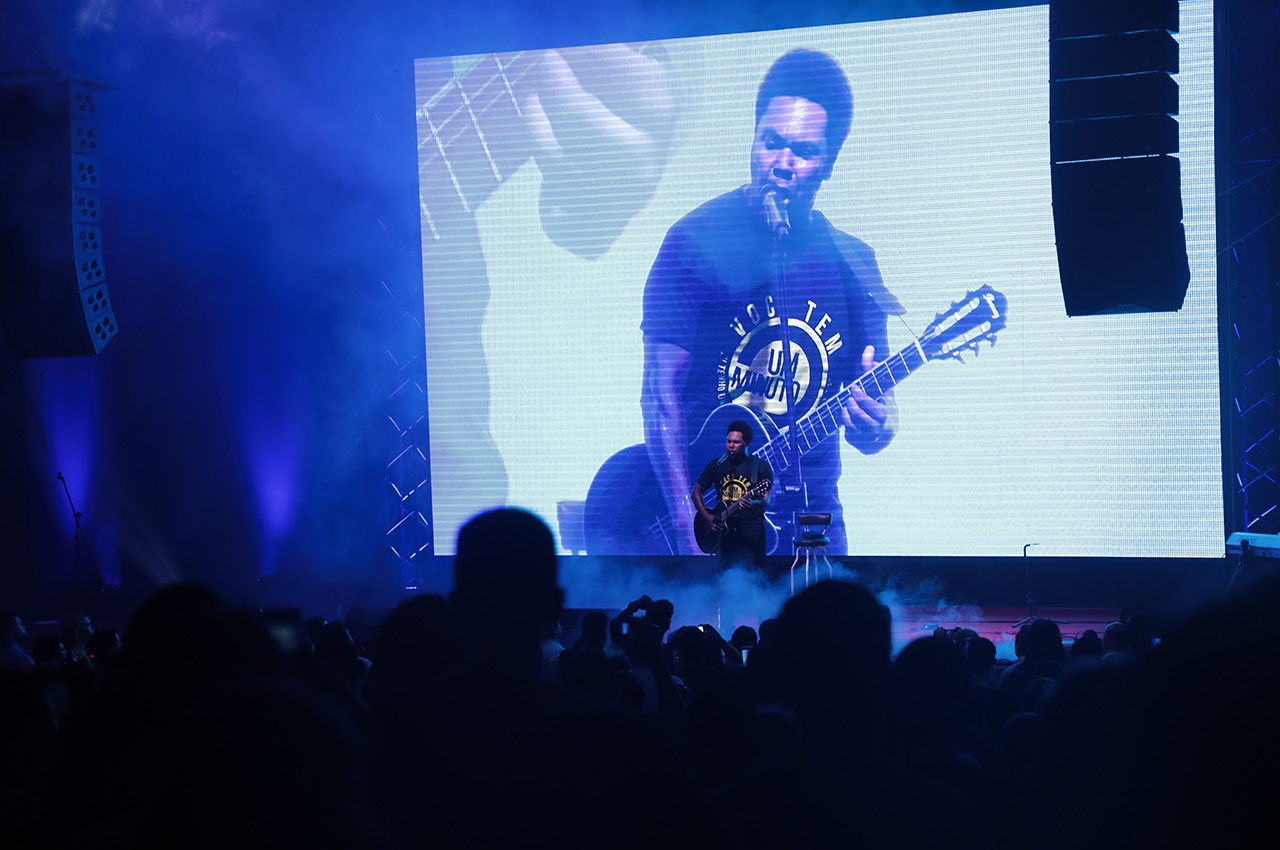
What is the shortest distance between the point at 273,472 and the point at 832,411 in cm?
550

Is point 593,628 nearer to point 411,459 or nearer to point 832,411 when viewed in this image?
point 832,411

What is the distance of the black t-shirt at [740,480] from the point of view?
23.1ft

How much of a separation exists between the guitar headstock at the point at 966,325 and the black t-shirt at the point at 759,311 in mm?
348

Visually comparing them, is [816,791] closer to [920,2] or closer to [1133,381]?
[1133,381]

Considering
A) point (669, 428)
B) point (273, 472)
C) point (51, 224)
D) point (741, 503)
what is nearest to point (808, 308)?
point (669, 428)

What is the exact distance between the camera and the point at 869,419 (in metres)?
8.08

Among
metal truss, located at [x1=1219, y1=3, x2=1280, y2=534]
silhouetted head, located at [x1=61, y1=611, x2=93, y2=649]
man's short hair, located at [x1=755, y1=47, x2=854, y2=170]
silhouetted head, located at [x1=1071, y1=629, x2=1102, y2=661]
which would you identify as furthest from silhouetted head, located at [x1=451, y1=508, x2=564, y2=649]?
metal truss, located at [x1=1219, y1=3, x2=1280, y2=534]

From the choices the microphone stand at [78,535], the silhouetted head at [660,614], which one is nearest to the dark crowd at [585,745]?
the silhouetted head at [660,614]

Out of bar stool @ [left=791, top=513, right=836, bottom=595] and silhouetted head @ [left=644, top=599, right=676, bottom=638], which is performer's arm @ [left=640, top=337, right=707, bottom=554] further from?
silhouetted head @ [left=644, top=599, right=676, bottom=638]

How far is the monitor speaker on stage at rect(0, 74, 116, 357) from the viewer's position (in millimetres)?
7035

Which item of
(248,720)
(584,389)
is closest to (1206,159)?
(584,389)

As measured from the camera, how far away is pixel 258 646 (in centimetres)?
163

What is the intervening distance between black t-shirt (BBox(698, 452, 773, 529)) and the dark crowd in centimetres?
459

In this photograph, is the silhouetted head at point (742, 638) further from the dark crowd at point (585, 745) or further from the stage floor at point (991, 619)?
the dark crowd at point (585, 745)
